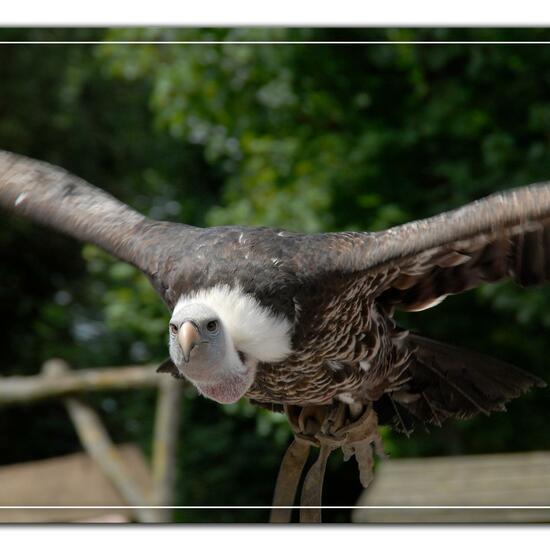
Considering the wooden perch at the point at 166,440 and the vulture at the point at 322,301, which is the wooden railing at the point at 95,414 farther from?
the vulture at the point at 322,301

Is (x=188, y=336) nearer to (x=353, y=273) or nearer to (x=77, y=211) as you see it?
(x=353, y=273)

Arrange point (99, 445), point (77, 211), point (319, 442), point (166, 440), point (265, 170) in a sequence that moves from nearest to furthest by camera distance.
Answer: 1. point (319, 442)
2. point (77, 211)
3. point (99, 445)
4. point (166, 440)
5. point (265, 170)

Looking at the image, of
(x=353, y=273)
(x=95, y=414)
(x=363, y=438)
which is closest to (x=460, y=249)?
(x=353, y=273)

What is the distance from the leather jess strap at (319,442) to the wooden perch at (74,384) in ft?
5.33

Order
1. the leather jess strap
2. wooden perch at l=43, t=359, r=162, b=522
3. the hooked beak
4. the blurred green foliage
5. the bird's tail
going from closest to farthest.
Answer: the hooked beak < the leather jess strap < the bird's tail < wooden perch at l=43, t=359, r=162, b=522 < the blurred green foliage

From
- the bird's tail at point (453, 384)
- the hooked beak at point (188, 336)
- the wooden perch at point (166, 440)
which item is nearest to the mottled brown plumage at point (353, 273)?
the bird's tail at point (453, 384)

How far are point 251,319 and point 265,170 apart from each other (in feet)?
7.81

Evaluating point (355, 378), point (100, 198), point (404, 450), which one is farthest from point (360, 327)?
point (404, 450)

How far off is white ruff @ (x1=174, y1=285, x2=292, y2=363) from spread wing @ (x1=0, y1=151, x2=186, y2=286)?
0.17 meters

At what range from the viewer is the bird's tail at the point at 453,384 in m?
2.31

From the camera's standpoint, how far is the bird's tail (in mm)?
2311

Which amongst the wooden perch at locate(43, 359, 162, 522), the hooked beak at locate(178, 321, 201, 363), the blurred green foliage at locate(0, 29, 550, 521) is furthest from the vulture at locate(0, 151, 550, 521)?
the blurred green foliage at locate(0, 29, 550, 521)

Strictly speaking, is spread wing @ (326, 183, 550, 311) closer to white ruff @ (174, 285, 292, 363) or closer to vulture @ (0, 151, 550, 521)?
vulture @ (0, 151, 550, 521)

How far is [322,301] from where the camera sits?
2027 millimetres
